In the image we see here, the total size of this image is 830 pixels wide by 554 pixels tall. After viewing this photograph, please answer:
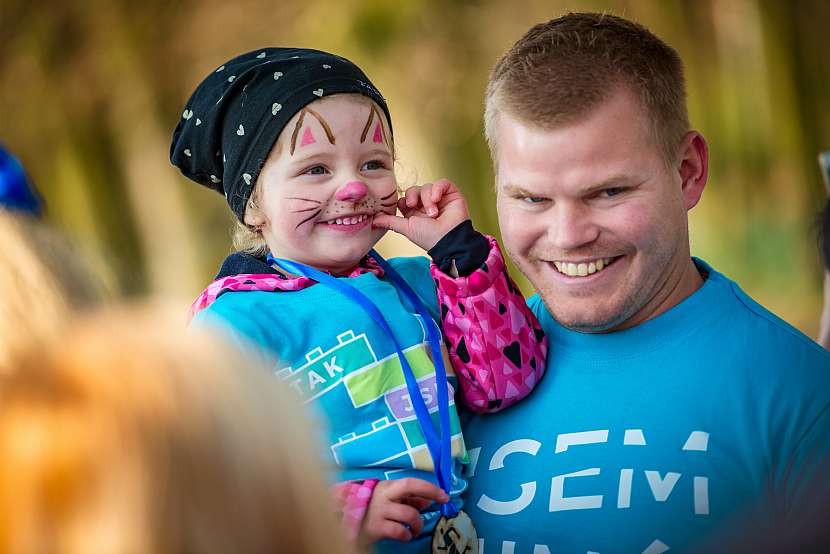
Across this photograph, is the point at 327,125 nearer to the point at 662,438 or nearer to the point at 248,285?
the point at 248,285

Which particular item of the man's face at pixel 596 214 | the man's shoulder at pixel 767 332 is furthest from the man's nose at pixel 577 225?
the man's shoulder at pixel 767 332

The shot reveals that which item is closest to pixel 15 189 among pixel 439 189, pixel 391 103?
pixel 439 189

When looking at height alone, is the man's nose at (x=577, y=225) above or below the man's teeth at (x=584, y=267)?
above

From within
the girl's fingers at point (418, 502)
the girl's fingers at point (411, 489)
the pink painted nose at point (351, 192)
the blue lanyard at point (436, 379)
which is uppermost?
the pink painted nose at point (351, 192)

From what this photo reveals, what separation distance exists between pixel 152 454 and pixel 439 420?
0.91 metres

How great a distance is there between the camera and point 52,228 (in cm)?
160

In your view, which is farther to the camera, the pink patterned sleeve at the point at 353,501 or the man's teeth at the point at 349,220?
the man's teeth at the point at 349,220

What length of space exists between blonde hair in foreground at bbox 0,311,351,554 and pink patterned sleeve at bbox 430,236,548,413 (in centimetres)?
83

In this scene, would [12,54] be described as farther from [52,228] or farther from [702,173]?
[702,173]

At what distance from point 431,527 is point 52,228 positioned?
80cm

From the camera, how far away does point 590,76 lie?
1531 mm

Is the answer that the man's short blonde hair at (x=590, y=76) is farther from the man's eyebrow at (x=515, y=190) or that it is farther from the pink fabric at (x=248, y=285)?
the pink fabric at (x=248, y=285)

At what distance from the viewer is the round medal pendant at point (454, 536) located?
59.9 inches

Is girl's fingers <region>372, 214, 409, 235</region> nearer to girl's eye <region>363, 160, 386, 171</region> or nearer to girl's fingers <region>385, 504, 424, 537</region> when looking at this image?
girl's eye <region>363, 160, 386, 171</region>
